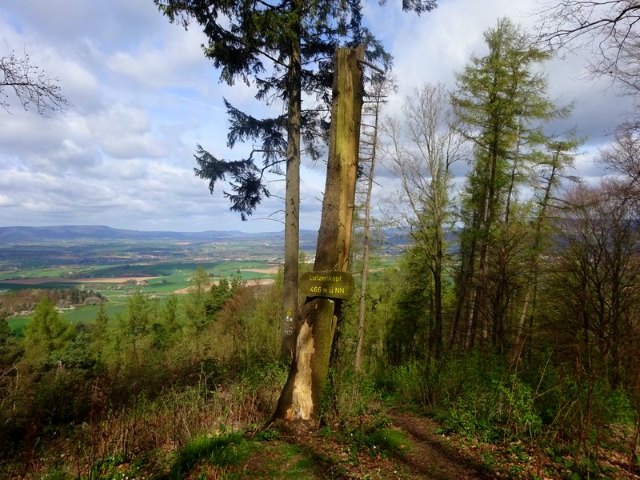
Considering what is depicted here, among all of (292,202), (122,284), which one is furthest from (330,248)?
(122,284)

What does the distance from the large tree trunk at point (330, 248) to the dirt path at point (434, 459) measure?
1.20 meters

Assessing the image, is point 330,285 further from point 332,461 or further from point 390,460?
point 390,460

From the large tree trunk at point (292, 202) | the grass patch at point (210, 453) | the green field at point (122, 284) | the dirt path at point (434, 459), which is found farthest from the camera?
the green field at point (122, 284)

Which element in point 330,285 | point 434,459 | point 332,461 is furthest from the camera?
point 330,285

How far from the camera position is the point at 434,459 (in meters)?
3.69

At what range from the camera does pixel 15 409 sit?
5645 millimetres

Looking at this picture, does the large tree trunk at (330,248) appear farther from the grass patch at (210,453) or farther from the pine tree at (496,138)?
the pine tree at (496,138)

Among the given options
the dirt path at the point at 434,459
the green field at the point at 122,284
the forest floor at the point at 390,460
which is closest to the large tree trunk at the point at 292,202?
the dirt path at the point at 434,459

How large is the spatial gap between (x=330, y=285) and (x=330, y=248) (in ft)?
1.58

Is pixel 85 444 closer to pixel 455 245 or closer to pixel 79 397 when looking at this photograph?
pixel 79 397

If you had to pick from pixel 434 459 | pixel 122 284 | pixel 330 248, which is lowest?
pixel 122 284

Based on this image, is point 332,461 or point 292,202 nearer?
point 332,461

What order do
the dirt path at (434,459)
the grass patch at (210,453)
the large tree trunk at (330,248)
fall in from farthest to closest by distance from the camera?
1. the large tree trunk at (330,248)
2. the dirt path at (434,459)
3. the grass patch at (210,453)

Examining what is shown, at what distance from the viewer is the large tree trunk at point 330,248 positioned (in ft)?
13.9
